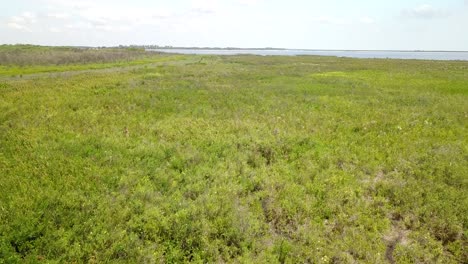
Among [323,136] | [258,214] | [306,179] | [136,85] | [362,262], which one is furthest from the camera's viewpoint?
[136,85]

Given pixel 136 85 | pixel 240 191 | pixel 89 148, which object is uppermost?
pixel 136 85

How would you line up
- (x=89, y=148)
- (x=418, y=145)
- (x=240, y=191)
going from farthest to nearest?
(x=418, y=145) → (x=89, y=148) → (x=240, y=191)

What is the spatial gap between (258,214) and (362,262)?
123 inches

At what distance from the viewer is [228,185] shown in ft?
34.7

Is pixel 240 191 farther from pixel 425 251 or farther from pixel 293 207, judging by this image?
pixel 425 251

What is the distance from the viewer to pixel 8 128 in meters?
15.0

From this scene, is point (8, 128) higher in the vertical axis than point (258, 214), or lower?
higher

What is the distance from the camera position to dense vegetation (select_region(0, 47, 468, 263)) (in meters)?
7.80

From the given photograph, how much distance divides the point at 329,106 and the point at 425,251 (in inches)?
628

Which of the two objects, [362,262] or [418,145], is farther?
[418,145]

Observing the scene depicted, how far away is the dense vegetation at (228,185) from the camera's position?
7797 millimetres

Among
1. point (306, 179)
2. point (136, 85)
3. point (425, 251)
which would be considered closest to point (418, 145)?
point (306, 179)

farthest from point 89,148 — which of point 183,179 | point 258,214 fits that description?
point 258,214

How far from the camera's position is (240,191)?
411 inches
